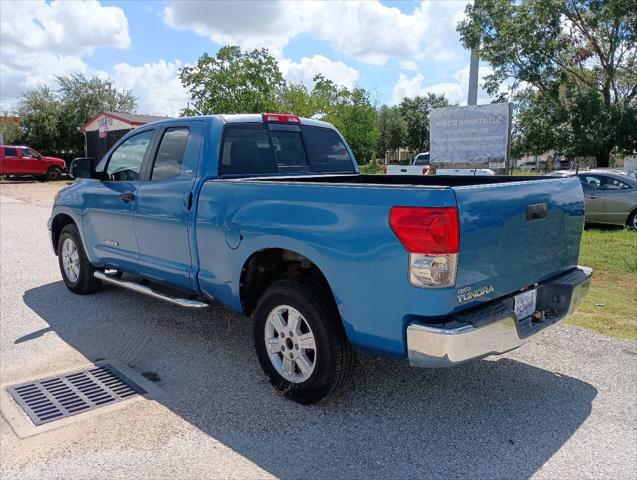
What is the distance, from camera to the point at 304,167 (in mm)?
5109

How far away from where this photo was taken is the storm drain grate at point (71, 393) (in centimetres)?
360

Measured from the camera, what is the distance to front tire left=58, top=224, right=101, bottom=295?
20.0 feet

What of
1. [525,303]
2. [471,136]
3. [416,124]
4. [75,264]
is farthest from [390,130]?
[525,303]

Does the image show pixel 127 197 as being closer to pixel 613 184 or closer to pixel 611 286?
pixel 611 286

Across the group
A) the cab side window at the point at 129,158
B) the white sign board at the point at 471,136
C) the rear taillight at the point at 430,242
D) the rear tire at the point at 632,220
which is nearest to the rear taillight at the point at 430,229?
the rear taillight at the point at 430,242

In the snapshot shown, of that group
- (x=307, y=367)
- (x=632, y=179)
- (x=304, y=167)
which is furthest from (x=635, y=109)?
(x=307, y=367)

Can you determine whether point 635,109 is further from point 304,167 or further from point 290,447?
point 290,447

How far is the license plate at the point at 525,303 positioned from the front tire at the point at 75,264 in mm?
4742

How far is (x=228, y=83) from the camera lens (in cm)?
1903

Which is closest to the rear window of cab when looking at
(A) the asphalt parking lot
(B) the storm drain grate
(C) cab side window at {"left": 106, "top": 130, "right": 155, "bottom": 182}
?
(C) cab side window at {"left": 106, "top": 130, "right": 155, "bottom": 182}

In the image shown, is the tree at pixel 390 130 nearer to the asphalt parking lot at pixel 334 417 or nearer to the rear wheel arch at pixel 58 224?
the rear wheel arch at pixel 58 224

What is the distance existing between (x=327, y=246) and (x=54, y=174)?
104 ft

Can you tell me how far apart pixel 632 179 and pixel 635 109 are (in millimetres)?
12962

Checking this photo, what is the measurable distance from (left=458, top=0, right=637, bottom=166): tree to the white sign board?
13.5m
